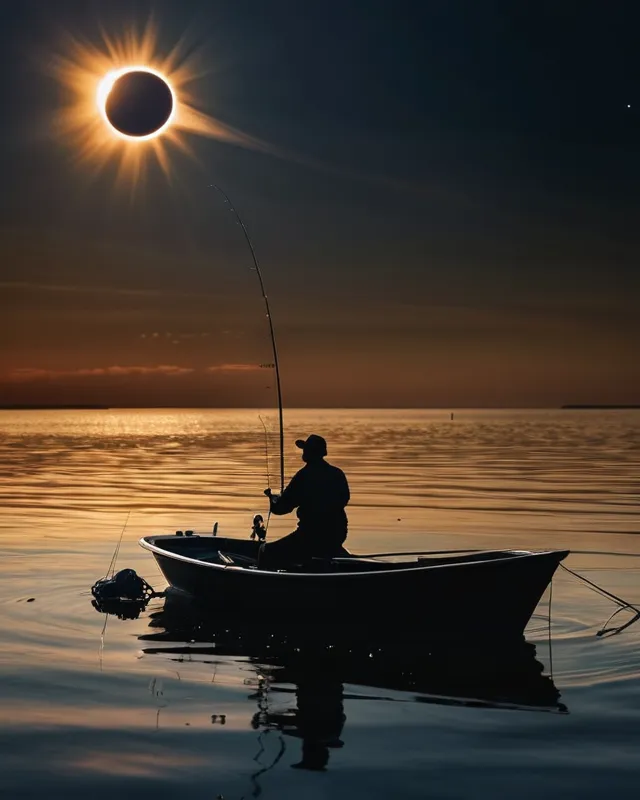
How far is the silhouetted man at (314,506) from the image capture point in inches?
554

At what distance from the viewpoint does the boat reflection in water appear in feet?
32.3

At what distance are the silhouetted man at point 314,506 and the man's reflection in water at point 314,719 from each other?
3.05 m

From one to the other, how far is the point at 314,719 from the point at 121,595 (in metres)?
6.85

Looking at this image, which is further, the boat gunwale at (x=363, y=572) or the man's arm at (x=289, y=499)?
the man's arm at (x=289, y=499)

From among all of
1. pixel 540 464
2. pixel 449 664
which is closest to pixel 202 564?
pixel 449 664

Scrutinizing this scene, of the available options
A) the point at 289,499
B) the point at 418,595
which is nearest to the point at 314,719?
the point at 418,595

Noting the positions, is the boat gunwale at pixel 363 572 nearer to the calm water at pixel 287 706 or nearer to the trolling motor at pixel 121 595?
the trolling motor at pixel 121 595

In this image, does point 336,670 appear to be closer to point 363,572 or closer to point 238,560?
point 363,572

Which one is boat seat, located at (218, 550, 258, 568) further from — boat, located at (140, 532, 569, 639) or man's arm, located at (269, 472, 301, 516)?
man's arm, located at (269, 472, 301, 516)

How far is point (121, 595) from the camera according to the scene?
52.3 ft

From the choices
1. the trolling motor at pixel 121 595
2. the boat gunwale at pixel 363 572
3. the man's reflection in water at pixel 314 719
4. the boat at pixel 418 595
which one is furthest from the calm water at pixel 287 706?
the boat gunwale at pixel 363 572

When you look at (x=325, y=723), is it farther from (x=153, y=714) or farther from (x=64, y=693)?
(x=64, y=693)

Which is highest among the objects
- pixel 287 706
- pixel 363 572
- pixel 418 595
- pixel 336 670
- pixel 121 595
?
pixel 121 595

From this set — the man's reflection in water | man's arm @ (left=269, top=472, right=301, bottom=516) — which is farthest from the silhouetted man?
the man's reflection in water
